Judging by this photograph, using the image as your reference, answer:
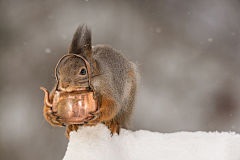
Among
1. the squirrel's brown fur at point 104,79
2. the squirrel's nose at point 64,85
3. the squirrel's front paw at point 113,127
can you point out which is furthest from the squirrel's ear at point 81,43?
the squirrel's front paw at point 113,127

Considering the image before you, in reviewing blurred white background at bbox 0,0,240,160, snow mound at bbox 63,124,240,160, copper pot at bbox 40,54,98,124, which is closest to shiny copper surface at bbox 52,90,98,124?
copper pot at bbox 40,54,98,124

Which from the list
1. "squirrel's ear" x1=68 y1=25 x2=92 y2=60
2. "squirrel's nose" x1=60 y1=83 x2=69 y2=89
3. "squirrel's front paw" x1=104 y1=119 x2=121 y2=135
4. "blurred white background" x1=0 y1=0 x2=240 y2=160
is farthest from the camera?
"blurred white background" x1=0 y1=0 x2=240 y2=160

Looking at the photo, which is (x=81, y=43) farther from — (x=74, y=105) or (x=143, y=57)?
(x=143, y=57)

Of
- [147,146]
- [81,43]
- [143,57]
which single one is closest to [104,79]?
[81,43]

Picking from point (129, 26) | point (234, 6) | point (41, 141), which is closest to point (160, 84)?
point (129, 26)

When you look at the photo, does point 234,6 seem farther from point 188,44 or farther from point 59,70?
point 59,70

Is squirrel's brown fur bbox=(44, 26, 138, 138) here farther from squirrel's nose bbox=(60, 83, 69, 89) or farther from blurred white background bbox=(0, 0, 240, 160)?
blurred white background bbox=(0, 0, 240, 160)
